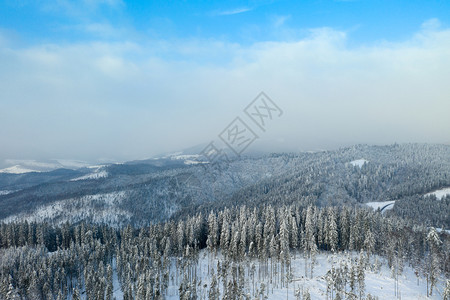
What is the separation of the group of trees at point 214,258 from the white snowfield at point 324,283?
1439mm

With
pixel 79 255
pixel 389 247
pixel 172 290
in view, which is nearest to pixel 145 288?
pixel 172 290

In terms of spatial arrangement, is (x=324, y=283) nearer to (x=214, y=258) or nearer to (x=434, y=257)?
(x=434, y=257)

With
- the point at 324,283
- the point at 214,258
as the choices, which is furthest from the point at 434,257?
the point at 214,258

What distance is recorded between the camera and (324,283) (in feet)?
307

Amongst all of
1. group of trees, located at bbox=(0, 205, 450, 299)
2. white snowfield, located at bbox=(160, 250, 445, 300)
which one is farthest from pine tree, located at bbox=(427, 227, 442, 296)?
white snowfield, located at bbox=(160, 250, 445, 300)

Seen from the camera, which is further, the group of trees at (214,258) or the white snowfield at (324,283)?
→ the group of trees at (214,258)

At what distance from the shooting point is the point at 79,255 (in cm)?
10962

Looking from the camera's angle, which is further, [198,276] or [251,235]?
[251,235]

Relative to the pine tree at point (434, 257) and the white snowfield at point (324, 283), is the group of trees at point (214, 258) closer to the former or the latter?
the pine tree at point (434, 257)

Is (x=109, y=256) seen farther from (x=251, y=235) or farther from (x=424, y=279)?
(x=424, y=279)

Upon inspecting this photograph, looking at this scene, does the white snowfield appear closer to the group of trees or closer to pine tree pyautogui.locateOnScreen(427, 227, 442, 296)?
the group of trees

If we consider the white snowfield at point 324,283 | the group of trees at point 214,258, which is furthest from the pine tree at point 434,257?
the white snowfield at point 324,283

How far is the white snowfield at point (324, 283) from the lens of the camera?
86250mm

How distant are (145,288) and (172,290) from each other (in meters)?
16.8
